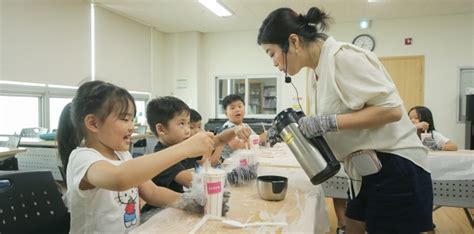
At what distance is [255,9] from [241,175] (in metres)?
4.37

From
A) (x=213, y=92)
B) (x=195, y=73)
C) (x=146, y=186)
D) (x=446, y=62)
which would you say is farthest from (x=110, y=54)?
(x=446, y=62)

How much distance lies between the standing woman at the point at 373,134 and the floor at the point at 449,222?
1.57 m

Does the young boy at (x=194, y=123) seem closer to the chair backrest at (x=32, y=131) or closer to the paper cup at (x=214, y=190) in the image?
the paper cup at (x=214, y=190)

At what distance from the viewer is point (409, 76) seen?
5547mm

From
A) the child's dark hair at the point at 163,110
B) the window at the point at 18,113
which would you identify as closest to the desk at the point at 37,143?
the window at the point at 18,113

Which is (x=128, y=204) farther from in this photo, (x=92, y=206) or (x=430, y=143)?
(x=430, y=143)

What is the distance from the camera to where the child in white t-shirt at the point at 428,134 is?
2432 mm

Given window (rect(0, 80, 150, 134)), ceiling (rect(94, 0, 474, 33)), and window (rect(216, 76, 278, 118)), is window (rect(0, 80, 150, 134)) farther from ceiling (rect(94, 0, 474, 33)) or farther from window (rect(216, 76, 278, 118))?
window (rect(216, 76, 278, 118))

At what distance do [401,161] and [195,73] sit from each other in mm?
5874

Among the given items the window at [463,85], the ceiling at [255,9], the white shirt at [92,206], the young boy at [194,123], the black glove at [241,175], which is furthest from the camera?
the window at [463,85]

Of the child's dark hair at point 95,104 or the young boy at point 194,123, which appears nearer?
the child's dark hair at point 95,104

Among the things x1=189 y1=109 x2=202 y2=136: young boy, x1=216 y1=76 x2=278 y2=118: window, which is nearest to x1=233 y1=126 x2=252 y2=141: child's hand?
x1=189 y1=109 x2=202 y2=136: young boy

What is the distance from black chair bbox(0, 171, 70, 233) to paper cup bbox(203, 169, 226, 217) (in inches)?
19.3

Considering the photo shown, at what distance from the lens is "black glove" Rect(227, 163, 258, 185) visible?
49.5 inches
